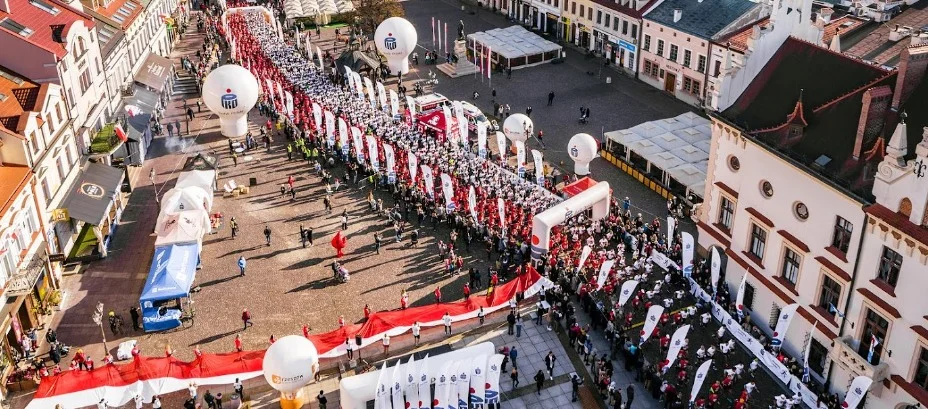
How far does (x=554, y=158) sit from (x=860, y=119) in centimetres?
3037

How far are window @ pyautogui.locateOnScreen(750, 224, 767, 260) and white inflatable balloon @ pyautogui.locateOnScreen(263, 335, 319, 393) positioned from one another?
23851 mm

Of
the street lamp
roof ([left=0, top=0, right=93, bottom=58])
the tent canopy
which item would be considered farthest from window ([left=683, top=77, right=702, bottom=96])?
the street lamp

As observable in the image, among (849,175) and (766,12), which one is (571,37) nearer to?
(766,12)

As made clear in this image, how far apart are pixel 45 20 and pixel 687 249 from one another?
46313mm

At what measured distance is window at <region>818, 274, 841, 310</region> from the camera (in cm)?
3897

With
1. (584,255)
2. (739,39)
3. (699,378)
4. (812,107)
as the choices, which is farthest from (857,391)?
(739,39)

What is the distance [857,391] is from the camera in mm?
34656

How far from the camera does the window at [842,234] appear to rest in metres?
37.6

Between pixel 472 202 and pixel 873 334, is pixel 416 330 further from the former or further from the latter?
pixel 873 334

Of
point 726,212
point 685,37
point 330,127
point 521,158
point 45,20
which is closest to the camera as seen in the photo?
point 726,212

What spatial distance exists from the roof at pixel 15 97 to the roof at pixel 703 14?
53.2 m

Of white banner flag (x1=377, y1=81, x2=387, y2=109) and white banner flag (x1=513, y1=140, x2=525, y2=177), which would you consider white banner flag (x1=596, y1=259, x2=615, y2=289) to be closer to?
white banner flag (x1=513, y1=140, x2=525, y2=177)

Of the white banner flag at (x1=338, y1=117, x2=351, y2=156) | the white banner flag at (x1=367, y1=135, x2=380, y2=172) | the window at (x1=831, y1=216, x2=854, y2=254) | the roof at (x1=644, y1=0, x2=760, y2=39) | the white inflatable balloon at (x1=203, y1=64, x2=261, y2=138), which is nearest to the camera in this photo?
the window at (x1=831, y1=216, x2=854, y2=254)

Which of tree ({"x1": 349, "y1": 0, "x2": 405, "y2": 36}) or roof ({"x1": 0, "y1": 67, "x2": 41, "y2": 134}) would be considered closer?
roof ({"x1": 0, "y1": 67, "x2": 41, "y2": 134})
